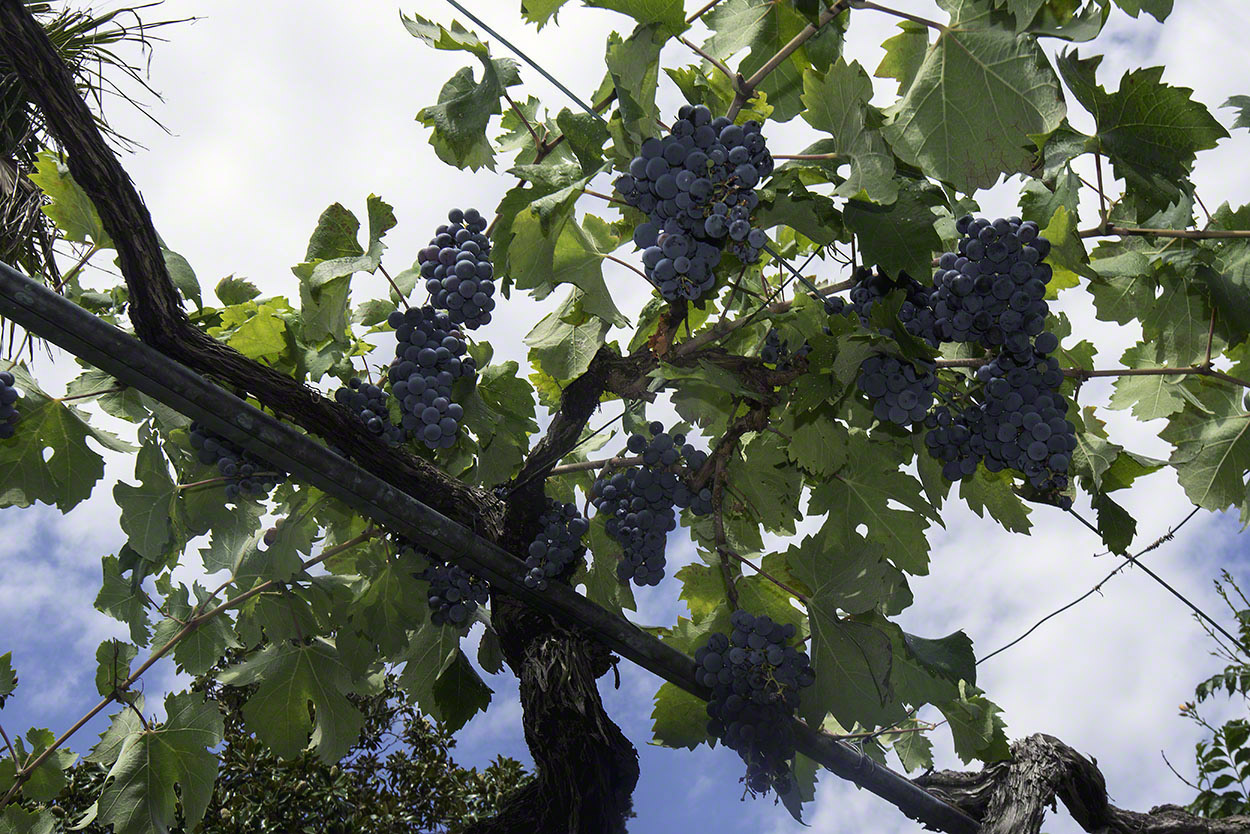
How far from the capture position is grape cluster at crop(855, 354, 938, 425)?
1.68 m

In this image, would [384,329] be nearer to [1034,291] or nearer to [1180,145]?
[1034,291]

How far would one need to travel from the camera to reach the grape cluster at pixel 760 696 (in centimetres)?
186

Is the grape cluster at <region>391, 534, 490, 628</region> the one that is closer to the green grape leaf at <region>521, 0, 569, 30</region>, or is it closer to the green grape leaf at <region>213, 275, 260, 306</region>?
the green grape leaf at <region>213, 275, 260, 306</region>

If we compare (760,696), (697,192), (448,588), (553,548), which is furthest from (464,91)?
(760,696)

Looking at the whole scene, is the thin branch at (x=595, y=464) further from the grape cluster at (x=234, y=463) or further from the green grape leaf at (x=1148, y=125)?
the green grape leaf at (x=1148, y=125)

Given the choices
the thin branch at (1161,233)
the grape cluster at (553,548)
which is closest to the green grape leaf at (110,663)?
the grape cluster at (553,548)

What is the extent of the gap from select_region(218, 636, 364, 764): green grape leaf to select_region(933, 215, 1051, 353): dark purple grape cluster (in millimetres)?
1618

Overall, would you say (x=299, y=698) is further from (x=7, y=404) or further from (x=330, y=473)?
(x=7, y=404)

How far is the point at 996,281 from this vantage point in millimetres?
1631

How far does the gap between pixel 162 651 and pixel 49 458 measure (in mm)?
525

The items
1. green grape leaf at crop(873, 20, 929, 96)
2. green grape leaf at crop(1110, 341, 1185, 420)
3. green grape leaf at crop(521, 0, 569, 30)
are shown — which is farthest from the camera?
green grape leaf at crop(1110, 341, 1185, 420)

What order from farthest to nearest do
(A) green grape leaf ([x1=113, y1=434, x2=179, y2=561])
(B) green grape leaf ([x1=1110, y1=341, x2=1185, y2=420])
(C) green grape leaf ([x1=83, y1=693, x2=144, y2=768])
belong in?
(C) green grape leaf ([x1=83, y1=693, x2=144, y2=768]) → (B) green grape leaf ([x1=1110, y1=341, x2=1185, y2=420]) → (A) green grape leaf ([x1=113, y1=434, x2=179, y2=561])

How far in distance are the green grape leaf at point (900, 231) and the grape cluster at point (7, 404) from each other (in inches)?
65.0

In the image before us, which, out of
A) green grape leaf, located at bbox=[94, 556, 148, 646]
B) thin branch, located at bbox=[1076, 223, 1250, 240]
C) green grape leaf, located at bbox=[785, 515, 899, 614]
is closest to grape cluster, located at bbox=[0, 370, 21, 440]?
green grape leaf, located at bbox=[94, 556, 148, 646]
